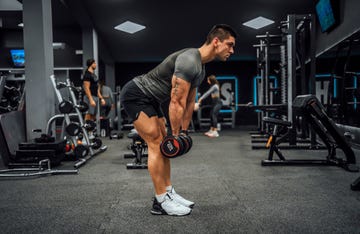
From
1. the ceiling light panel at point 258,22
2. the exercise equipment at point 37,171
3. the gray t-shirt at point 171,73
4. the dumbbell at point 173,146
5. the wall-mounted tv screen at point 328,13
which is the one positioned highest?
the ceiling light panel at point 258,22

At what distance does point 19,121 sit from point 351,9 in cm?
495

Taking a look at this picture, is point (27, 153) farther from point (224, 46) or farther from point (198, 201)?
point (224, 46)

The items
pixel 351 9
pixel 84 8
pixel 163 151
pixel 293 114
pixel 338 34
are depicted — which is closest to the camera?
pixel 163 151

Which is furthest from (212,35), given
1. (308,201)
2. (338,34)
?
(338,34)

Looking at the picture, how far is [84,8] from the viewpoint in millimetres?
6398

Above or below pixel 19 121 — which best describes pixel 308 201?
below

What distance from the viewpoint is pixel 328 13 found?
5422 mm

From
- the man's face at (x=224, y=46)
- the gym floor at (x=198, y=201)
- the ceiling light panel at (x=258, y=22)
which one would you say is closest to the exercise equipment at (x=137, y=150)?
the gym floor at (x=198, y=201)

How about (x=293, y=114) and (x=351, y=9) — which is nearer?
(x=293, y=114)

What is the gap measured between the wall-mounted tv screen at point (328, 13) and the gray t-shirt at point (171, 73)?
171 inches

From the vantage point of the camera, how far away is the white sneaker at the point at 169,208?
1848mm

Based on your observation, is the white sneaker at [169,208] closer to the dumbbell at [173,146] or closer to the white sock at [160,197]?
the white sock at [160,197]

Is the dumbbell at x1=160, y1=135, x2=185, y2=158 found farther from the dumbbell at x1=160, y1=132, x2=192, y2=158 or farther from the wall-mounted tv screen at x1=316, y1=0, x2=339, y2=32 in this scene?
the wall-mounted tv screen at x1=316, y1=0, x2=339, y2=32

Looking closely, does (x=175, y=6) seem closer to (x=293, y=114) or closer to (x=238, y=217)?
(x=293, y=114)
